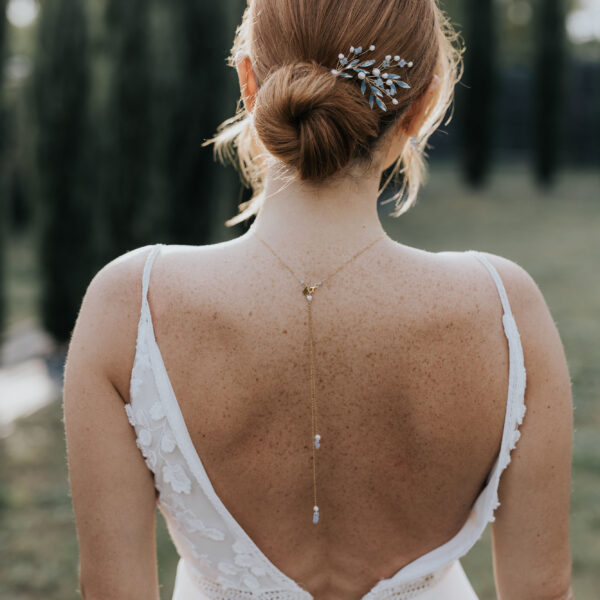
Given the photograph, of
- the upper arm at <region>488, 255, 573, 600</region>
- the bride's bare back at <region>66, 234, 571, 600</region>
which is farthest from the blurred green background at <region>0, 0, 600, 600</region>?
the bride's bare back at <region>66, 234, 571, 600</region>

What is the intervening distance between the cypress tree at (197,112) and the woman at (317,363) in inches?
242

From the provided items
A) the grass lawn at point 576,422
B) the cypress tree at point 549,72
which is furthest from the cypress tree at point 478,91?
the grass lawn at point 576,422

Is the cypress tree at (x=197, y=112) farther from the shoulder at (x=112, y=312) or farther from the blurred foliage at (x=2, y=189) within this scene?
the shoulder at (x=112, y=312)

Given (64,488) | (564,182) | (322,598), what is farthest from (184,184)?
(564,182)

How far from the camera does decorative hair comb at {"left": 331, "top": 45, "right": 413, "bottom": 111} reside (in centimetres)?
109

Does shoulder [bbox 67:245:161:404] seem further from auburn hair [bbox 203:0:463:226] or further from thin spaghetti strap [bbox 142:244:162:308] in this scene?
auburn hair [bbox 203:0:463:226]

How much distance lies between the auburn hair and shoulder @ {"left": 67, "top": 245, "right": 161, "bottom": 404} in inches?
11.5

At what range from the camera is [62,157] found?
286 inches

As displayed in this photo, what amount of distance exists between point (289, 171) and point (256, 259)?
0.15 m

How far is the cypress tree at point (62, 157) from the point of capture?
7.11 m

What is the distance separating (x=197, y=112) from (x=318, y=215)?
641 cm

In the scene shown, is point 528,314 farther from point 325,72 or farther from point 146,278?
point 146,278

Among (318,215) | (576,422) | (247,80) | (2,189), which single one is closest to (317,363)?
(318,215)

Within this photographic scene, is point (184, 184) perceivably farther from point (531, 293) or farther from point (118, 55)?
point (531, 293)
